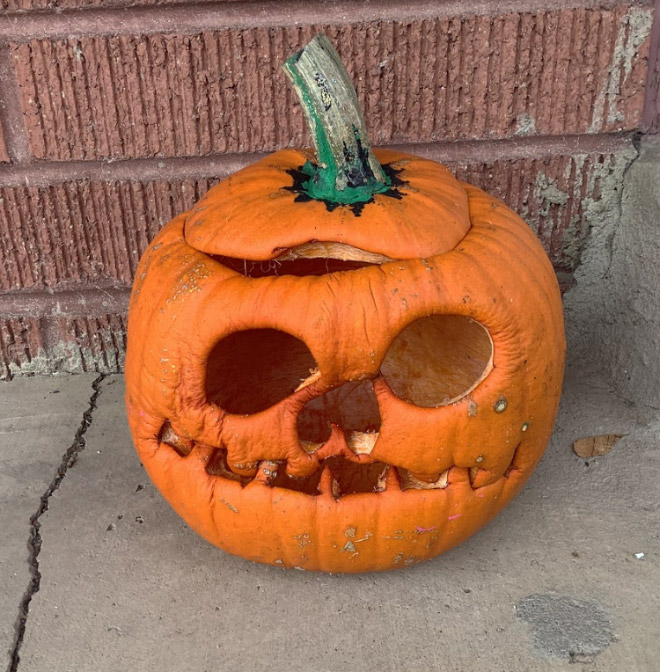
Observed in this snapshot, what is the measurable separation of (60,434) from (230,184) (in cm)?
80

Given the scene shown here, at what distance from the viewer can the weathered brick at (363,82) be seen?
158 cm

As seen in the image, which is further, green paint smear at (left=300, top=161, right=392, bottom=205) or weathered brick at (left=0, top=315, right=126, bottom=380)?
weathered brick at (left=0, top=315, right=126, bottom=380)

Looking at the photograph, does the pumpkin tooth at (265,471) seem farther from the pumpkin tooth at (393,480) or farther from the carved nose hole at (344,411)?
the carved nose hole at (344,411)

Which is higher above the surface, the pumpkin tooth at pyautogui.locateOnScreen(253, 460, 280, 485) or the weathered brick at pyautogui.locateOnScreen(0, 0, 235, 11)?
the weathered brick at pyautogui.locateOnScreen(0, 0, 235, 11)

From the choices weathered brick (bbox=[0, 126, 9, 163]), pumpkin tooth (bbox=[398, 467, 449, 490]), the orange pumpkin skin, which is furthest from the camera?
weathered brick (bbox=[0, 126, 9, 163])

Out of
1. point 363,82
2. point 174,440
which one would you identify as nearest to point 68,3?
point 363,82

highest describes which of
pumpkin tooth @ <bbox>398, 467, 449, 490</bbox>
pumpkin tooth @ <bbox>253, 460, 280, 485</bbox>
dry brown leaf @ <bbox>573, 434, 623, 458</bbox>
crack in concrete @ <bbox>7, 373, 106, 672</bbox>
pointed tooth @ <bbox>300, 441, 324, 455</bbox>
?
pointed tooth @ <bbox>300, 441, 324, 455</bbox>

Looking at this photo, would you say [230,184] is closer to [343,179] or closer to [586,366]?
[343,179]

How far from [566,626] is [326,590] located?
0.40 meters

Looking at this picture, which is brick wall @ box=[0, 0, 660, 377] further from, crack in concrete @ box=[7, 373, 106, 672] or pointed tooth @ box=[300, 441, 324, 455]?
pointed tooth @ box=[300, 441, 324, 455]

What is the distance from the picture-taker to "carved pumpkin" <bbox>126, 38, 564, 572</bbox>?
1.09m

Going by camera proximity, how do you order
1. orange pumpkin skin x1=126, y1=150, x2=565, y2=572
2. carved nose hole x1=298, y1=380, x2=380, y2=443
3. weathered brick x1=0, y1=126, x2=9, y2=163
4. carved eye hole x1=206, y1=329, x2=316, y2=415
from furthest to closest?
weathered brick x1=0, y1=126, x2=9, y2=163 < carved nose hole x1=298, y1=380, x2=380, y2=443 < carved eye hole x1=206, y1=329, x2=316, y2=415 < orange pumpkin skin x1=126, y1=150, x2=565, y2=572

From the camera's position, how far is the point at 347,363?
1.10 m

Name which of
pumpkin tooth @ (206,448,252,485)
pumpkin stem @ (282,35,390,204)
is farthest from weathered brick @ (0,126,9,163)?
pumpkin tooth @ (206,448,252,485)
